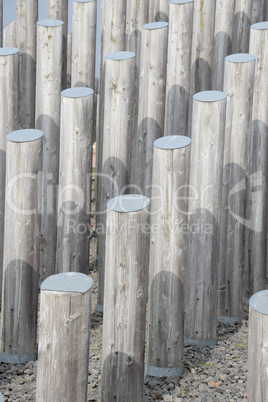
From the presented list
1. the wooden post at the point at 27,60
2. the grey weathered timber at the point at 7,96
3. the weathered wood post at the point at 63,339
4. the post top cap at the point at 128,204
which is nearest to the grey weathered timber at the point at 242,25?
the wooden post at the point at 27,60

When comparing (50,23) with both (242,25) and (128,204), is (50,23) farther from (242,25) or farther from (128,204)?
(128,204)

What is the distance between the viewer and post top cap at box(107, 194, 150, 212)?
3.53 meters

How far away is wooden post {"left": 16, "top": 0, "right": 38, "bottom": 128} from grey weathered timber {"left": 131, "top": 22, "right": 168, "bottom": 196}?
109 centimetres

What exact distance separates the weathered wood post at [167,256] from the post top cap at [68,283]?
0.76 meters

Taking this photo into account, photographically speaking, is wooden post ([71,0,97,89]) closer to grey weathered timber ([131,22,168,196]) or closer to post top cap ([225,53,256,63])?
grey weathered timber ([131,22,168,196])

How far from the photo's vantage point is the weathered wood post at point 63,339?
3.10 m

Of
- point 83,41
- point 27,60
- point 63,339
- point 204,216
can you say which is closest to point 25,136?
point 204,216

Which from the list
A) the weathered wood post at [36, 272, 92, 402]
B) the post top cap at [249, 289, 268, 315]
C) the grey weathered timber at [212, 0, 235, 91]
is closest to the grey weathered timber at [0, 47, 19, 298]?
the grey weathered timber at [212, 0, 235, 91]

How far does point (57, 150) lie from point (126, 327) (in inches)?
73.4

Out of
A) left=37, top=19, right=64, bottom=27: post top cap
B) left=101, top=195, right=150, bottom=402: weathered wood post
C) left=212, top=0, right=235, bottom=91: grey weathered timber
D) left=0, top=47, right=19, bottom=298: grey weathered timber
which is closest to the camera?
left=101, top=195, right=150, bottom=402: weathered wood post

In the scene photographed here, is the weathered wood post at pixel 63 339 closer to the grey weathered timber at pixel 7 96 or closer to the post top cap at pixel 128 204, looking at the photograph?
the post top cap at pixel 128 204

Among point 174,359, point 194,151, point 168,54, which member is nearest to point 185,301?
point 174,359

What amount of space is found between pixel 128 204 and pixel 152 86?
153cm

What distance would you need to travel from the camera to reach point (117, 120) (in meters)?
4.56
